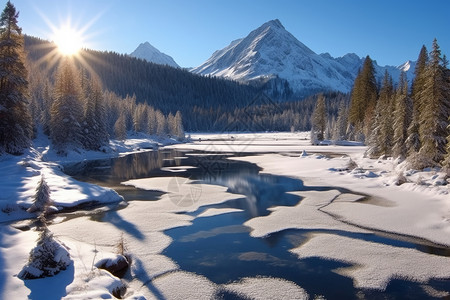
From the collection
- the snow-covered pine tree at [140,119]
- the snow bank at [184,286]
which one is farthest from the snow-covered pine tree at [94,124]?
the snow bank at [184,286]

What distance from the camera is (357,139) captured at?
68.1 metres

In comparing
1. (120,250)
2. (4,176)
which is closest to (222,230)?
(120,250)

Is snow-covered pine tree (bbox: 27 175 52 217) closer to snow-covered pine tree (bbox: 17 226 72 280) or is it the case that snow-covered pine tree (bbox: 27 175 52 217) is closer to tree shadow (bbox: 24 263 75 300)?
snow-covered pine tree (bbox: 17 226 72 280)

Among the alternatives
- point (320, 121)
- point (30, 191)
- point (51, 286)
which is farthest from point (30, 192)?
point (320, 121)

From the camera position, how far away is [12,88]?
94.4 feet

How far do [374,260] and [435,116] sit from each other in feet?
73.0

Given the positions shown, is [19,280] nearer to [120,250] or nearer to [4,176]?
[120,250]

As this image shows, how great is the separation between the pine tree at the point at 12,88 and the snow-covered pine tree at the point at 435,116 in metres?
35.8

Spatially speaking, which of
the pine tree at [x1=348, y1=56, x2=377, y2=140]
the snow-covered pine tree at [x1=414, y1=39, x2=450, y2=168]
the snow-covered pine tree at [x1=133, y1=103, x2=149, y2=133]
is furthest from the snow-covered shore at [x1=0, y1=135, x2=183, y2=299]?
the snow-covered pine tree at [x1=133, y1=103, x2=149, y2=133]

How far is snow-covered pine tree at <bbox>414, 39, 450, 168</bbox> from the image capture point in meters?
26.7

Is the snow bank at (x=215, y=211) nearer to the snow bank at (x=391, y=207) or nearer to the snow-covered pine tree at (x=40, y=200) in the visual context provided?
the snow bank at (x=391, y=207)

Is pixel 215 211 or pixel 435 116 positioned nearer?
pixel 215 211

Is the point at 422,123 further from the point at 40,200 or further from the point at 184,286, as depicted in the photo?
the point at 40,200

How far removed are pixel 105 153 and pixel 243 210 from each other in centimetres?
4114
